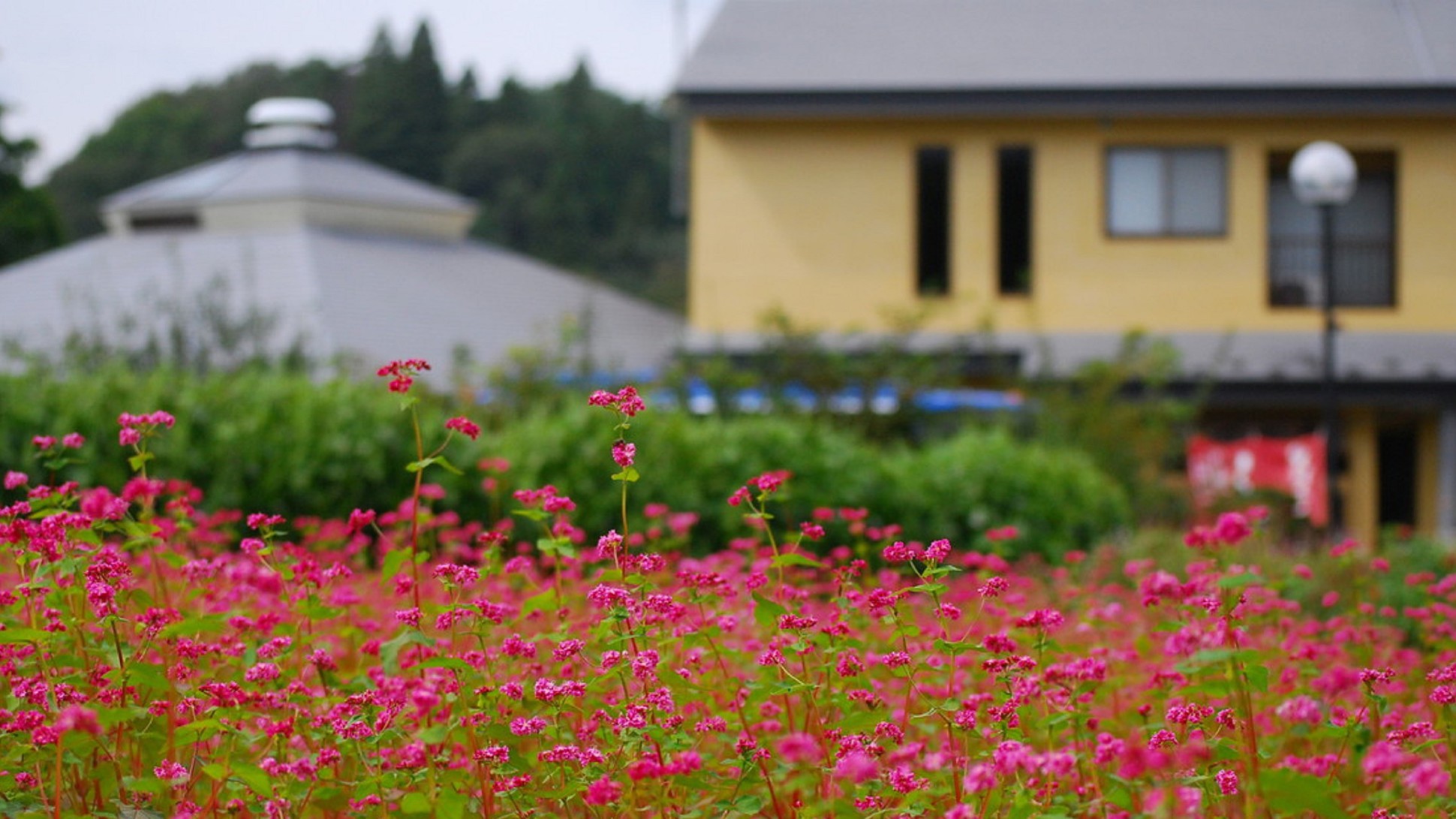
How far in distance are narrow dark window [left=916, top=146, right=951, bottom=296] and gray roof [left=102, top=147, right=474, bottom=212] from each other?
1081 cm

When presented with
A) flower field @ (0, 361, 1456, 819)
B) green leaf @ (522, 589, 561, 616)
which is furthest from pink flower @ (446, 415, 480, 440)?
green leaf @ (522, 589, 561, 616)

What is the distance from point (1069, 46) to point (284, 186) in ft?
42.9

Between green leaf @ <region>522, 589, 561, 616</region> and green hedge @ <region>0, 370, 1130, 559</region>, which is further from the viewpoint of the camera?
green hedge @ <region>0, 370, 1130, 559</region>

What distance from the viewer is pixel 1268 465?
653 inches

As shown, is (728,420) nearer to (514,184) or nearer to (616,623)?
(616,623)

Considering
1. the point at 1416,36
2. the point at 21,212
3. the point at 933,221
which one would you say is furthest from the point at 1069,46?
the point at 21,212

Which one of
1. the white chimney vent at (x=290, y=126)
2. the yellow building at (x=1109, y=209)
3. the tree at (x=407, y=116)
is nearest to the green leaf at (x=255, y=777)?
the yellow building at (x=1109, y=209)

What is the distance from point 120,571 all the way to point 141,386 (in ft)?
24.3

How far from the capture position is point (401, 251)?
26.1 meters

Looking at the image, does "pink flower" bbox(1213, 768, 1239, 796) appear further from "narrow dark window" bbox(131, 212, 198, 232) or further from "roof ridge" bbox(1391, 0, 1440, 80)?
"narrow dark window" bbox(131, 212, 198, 232)

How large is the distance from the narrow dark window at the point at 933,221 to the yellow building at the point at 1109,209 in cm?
6

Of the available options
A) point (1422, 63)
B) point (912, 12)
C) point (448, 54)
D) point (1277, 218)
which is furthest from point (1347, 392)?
point (448, 54)

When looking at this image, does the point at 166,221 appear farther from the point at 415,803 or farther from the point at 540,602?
the point at 415,803

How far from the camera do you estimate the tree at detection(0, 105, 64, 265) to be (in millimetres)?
36000
